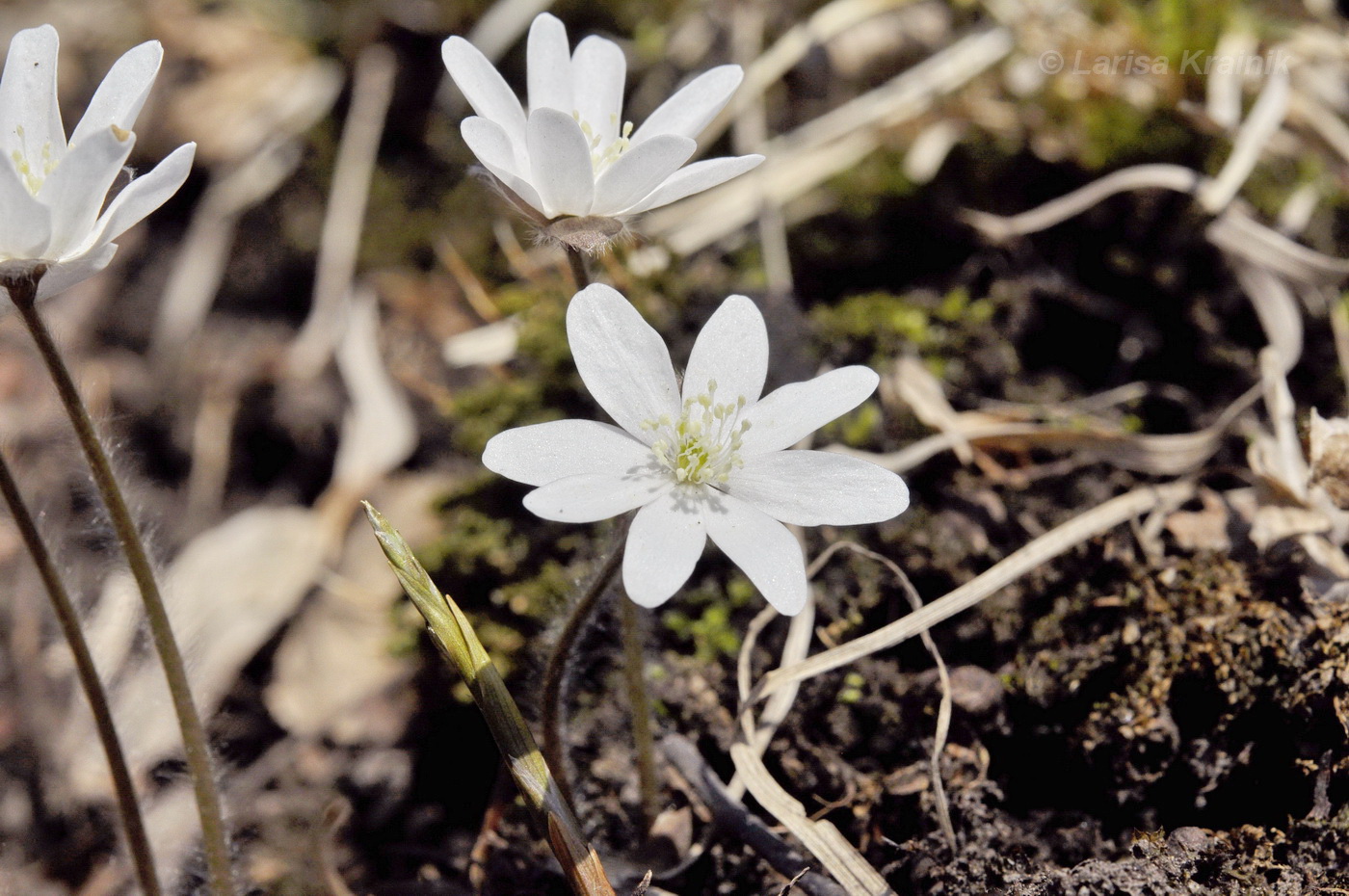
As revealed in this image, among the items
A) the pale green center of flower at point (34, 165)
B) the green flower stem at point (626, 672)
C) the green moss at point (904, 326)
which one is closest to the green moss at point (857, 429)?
the green moss at point (904, 326)

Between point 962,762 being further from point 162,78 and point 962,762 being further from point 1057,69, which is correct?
point 162,78

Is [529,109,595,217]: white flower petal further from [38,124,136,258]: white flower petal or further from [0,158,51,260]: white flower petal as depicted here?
[0,158,51,260]: white flower petal

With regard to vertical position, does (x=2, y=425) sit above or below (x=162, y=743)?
above

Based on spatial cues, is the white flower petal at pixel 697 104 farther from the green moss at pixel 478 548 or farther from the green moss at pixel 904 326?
the green moss at pixel 478 548

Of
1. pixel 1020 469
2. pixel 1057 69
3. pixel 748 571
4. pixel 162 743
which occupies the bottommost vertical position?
pixel 162 743

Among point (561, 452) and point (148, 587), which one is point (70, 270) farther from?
point (561, 452)

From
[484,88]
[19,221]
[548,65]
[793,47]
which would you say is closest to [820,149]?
[793,47]

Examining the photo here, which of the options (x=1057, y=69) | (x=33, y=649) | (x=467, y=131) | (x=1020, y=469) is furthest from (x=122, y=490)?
(x=1057, y=69)
